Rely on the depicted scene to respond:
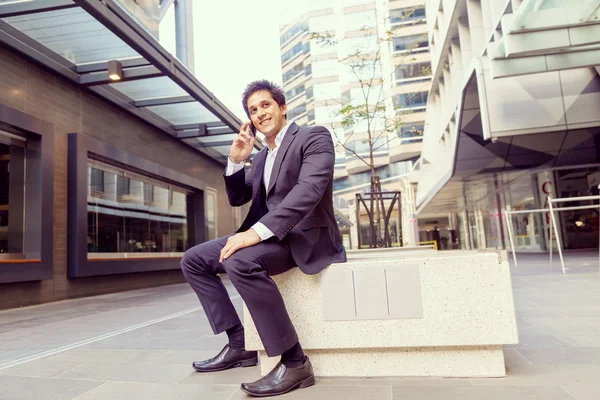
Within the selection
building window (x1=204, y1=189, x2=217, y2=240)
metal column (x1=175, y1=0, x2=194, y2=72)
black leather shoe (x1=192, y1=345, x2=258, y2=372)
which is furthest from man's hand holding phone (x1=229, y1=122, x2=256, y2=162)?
metal column (x1=175, y1=0, x2=194, y2=72)

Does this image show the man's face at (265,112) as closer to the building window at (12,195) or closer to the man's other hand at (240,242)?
the man's other hand at (240,242)

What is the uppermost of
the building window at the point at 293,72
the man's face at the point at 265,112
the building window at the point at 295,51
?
the building window at the point at 295,51

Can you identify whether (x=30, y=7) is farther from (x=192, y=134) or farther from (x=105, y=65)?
(x=192, y=134)

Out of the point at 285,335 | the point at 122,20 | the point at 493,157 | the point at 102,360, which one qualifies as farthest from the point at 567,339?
the point at 493,157

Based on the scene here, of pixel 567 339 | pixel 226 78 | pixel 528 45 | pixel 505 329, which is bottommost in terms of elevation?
pixel 567 339

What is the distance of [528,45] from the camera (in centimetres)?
964

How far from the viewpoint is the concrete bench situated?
254cm

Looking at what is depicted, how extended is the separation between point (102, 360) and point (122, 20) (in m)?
6.32

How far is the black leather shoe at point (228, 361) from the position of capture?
301 centimetres

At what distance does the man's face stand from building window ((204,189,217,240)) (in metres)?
14.0

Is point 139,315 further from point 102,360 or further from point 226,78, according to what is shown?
point 226,78

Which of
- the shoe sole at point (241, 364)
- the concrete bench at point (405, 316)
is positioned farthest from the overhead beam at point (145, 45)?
the concrete bench at point (405, 316)

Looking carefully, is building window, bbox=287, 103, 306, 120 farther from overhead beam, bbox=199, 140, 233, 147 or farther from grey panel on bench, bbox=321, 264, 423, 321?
grey panel on bench, bbox=321, 264, 423, 321

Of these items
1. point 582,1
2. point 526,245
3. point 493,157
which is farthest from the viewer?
point 526,245
